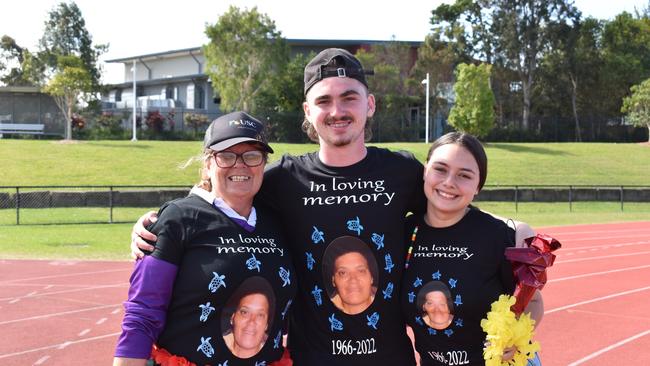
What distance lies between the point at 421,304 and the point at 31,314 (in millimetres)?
6842

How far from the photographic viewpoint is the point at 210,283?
9.26 feet

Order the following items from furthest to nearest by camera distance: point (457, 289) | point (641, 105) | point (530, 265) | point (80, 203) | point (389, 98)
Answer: point (389, 98)
point (641, 105)
point (80, 203)
point (457, 289)
point (530, 265)

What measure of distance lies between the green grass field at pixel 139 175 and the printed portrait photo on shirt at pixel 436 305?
1064cm

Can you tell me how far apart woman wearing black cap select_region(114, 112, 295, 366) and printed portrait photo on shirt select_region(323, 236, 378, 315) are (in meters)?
0.29

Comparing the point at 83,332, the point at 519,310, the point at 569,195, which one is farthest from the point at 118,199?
the point at 519,310

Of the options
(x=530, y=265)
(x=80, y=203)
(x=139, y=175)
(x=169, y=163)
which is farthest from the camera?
(x=169, y=163)

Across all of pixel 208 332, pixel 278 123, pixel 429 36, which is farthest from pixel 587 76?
pixel 208 332

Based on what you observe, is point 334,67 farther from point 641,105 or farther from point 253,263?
point 641,105

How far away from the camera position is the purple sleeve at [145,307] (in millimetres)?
2787

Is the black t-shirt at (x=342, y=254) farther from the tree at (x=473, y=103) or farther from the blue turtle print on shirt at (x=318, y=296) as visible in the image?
the tree at (x=473, y=103)

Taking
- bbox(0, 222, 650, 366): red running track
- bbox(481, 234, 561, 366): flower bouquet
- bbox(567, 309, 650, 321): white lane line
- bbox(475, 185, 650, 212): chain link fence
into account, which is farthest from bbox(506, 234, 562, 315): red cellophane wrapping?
bbox(475, 185, 650, 212): chain link fence

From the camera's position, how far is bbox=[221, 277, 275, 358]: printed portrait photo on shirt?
2.87 meters

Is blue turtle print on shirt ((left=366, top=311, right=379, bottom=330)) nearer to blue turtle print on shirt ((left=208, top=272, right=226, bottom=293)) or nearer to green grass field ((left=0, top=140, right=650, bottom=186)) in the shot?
blue turtle print on shirt ((left=208, top=272, right=226, bottom=293))

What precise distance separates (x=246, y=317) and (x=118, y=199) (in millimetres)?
20230
